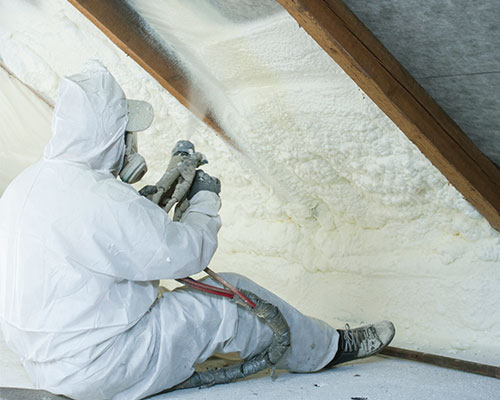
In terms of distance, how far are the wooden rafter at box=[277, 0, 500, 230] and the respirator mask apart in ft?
1.75

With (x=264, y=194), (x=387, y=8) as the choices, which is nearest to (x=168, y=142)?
(x=264, y=194)

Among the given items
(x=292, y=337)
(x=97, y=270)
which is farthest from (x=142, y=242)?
(x=292, y=337)

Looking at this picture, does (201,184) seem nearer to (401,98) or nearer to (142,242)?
(142,242)

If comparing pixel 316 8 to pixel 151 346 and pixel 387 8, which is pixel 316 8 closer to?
pixel 387 8

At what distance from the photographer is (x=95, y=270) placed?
1.60 meters

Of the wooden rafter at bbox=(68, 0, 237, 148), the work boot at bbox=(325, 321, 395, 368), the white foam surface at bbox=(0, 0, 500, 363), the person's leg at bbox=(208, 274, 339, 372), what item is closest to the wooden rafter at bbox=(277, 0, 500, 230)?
the white foam surface at bbox=(0, 0, 500, 363)

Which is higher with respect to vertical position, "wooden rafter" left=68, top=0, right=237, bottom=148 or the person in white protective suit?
"wooden rafter" left=68, top=0, right=237, bottom=148

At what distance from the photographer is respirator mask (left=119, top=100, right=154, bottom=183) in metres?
1.83

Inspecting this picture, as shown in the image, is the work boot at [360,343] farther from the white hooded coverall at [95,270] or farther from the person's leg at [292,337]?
the white hooded coverall at [95,270]

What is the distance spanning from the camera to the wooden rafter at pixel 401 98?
62.2 inches

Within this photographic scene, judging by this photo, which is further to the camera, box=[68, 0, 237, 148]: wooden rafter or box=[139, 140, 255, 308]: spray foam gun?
box=[68, 0, 237, 148]: wooden rafter

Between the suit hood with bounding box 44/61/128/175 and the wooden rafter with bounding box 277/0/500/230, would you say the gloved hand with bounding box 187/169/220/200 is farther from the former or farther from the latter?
the wooden rafter with bounding box 277/0/500/230

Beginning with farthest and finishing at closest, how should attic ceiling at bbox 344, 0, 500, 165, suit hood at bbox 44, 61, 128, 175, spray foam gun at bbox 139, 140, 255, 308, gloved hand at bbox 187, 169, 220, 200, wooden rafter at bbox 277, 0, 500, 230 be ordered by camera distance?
gloved hand at bbox 187, 169, 220, 200, spray foam gun at bbox 139, 140, 255, 308, suit hood at bbox 44, 61, 128, 175, wooden rafter at bbox 277, 0, 500, 230, attic ceiling at bbox 344, 0, 500, 165

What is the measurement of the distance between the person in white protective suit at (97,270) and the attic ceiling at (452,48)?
71cm
